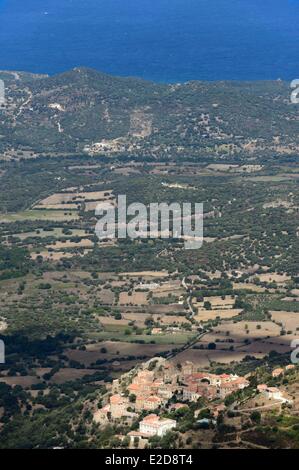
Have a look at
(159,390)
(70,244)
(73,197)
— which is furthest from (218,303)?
(73,197)

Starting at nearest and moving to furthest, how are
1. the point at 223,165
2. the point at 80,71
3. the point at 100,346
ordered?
the point at 100,346
the point at 223,165
the point at 80,71

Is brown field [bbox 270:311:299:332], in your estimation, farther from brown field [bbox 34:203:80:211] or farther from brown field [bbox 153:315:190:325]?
brown field [bbox 34:203:80:211]

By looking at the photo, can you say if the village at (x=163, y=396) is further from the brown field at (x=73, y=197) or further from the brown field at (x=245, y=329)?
the brown field at (x=73, y=197)

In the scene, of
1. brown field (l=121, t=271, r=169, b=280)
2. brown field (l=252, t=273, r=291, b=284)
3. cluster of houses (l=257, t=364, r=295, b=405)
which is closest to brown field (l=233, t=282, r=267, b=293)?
brown field (l=252, t=273, r=291, b=284)

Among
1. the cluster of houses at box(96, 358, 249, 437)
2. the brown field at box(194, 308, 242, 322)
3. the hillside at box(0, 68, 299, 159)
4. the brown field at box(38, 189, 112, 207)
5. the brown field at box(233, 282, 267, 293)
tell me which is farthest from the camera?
the hillside at box(0, 68, 299, 159)

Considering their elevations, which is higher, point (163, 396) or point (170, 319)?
point (170, 319)

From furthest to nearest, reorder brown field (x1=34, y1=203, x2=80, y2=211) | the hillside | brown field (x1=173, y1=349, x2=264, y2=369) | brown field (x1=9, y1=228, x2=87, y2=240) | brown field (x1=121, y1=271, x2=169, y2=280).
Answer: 1. the hillside
2. brown field (x1=34, y1=203, x2=80, y2=211)
3. brown field (x1=9, y1=228, x2=87, y2=240)
4. brown field (x1=121, y1=271, x2=169, y2=280)
5. brown field (x1=173, y1=349, x2=264, y2=369)

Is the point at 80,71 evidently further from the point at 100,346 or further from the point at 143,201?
the point at 100,346

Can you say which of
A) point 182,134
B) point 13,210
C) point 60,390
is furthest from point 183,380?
point 182,134

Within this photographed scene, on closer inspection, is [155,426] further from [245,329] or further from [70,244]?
[70,244]
